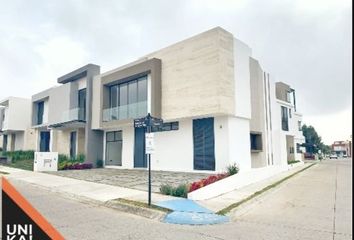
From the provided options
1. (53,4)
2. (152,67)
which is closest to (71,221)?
(53,4)

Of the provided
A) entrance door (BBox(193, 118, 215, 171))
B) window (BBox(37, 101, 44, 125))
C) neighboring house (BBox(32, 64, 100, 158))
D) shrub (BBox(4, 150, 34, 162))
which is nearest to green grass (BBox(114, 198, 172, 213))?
entrance door (BBox(193, 118, 215, 171))

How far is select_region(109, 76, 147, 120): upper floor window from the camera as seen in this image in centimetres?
2230

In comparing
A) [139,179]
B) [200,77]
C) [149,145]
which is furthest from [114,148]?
[149,145]

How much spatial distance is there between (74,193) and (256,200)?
7175 millimetres

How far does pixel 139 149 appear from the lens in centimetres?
2406

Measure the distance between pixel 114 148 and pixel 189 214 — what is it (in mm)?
19317

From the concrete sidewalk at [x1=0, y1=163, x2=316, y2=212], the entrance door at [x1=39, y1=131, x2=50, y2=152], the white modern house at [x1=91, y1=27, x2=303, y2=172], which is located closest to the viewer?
the concrete sidewalk at [x1=0, y1=163, x2=316, y2=212]

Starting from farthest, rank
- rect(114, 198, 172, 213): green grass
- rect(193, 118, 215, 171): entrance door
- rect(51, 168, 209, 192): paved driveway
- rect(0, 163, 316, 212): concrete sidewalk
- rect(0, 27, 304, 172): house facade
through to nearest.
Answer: rect(193, 118, 215, 171): entrance door < rect(0, 27, 304, 172): house facade < rect(51, 168, 209, 192): paved driveway < rect(0, 163, 316, 212): concrete sidewalk < rect(114, 198, 172, 213): green grass

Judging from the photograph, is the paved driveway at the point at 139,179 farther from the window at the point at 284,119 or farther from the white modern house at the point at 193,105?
the window at the point at 284,119

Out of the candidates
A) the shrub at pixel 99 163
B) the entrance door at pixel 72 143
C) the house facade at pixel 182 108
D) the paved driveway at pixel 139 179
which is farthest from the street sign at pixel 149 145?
the entrance door at pixel 72 143

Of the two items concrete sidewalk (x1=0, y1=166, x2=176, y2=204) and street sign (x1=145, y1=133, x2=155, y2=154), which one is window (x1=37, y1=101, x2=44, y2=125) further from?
street sign (x1=145, y1=133, x2=155, y2=154)

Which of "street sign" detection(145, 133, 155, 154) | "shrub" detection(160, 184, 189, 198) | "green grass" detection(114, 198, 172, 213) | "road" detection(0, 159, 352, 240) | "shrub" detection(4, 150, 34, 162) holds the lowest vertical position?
"road" detection(0, 159, 352, 240)

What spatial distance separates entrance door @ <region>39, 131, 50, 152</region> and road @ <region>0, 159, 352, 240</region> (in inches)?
1100

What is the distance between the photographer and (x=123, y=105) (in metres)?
24.4
